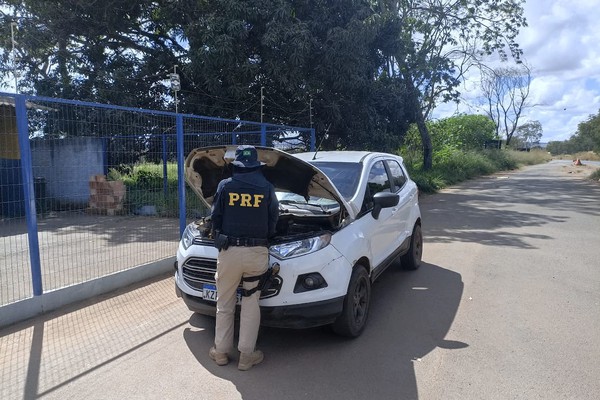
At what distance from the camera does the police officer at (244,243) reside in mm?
3559

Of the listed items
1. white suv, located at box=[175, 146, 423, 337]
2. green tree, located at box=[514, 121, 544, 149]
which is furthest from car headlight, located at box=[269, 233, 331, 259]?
green tree, located at box=[514, 121, 544, 149]

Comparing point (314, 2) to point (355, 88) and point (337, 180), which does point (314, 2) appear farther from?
point (337, 180)

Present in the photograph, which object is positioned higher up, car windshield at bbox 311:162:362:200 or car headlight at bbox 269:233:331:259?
car windshield at bbox 311:162:362:200

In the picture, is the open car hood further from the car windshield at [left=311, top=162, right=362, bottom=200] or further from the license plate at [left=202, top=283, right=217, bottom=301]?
the license plate at [left=202, top=283, right=217, bottom=301]

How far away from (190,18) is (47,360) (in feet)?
38.3

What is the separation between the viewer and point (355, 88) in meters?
13.7

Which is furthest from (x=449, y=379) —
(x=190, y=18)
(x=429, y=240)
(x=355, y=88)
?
(x=190, y=18)

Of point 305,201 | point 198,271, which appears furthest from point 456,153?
point 198,271

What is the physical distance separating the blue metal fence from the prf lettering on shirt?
2.93 meters

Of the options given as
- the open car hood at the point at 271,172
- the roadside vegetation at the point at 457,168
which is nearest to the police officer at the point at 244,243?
the open car hood at the point at 271,172

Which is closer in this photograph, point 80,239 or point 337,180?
point 337,180

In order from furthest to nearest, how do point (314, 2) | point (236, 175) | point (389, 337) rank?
point (314, 2)
point (389, 337)
point (236, 175)

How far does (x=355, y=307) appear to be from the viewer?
162 inches

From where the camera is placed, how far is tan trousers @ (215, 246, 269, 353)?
354cm
